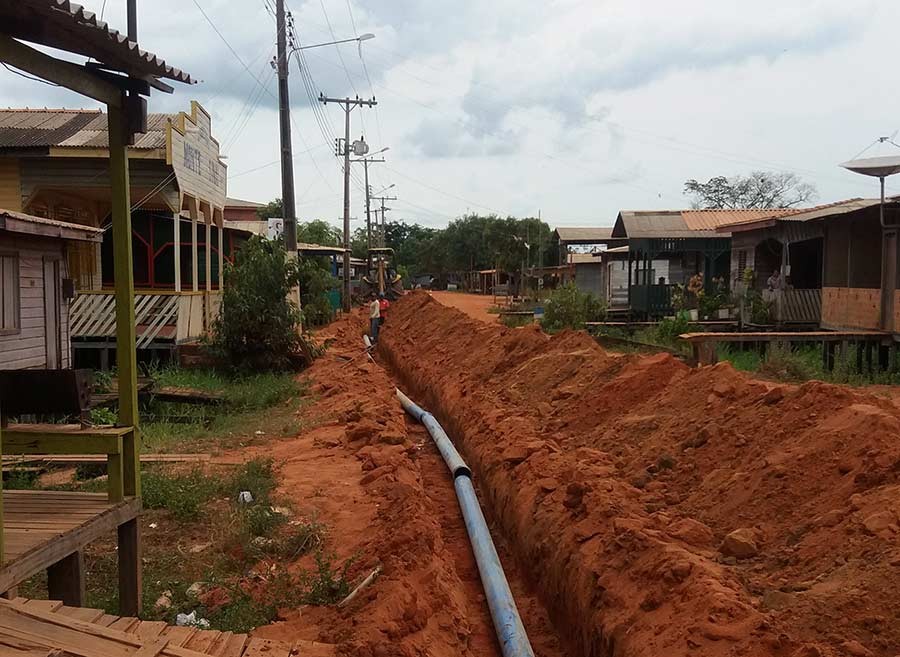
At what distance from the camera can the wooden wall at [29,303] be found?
9.75 m

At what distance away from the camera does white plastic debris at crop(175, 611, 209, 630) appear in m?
4.76

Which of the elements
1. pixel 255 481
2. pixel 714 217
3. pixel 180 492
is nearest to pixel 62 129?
pixel 255 481

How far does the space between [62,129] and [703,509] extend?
14.4 meters

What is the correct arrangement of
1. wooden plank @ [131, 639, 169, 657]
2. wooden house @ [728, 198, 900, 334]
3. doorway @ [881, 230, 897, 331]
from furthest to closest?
wooden house @ [728, 198, 900, 334], doorway @ [881, 230, 897, 331], wooden plank @ [131, 639, 169, 657]

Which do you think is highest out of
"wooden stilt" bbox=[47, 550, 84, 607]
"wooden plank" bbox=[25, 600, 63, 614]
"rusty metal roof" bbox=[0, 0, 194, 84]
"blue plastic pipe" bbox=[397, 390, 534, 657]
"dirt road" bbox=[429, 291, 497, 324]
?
"rusty metal roof" bbox=[0, 0, 194, 84]

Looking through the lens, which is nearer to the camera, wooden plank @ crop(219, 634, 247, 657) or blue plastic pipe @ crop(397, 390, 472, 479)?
wooden plank @ crop(219, 634, 247, 657)

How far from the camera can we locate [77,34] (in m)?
4.02

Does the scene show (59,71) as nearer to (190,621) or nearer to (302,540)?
(190,621)

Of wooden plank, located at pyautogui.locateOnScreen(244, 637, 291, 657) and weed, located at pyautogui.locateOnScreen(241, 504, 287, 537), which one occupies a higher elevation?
wooden plank, located at pyautogui.locateOnScreen(244, 637, 291, 657)

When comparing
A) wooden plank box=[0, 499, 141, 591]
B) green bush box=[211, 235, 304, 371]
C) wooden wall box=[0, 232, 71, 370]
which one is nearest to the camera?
wooden plank box=[0, 499, 141, 591]

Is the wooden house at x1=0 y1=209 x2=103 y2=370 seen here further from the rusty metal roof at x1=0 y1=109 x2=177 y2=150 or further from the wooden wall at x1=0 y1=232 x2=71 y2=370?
the rusty metal roof at x1=0 y1=109 x2=177 y2=150

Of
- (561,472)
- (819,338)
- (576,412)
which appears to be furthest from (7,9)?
(819,338)

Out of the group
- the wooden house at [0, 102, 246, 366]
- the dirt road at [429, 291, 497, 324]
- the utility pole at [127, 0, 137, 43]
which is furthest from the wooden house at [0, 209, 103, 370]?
the dirt road at [429, 291, 497, 324]

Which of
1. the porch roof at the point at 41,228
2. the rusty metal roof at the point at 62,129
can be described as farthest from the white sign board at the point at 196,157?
the porch roof at the point at 41,228
